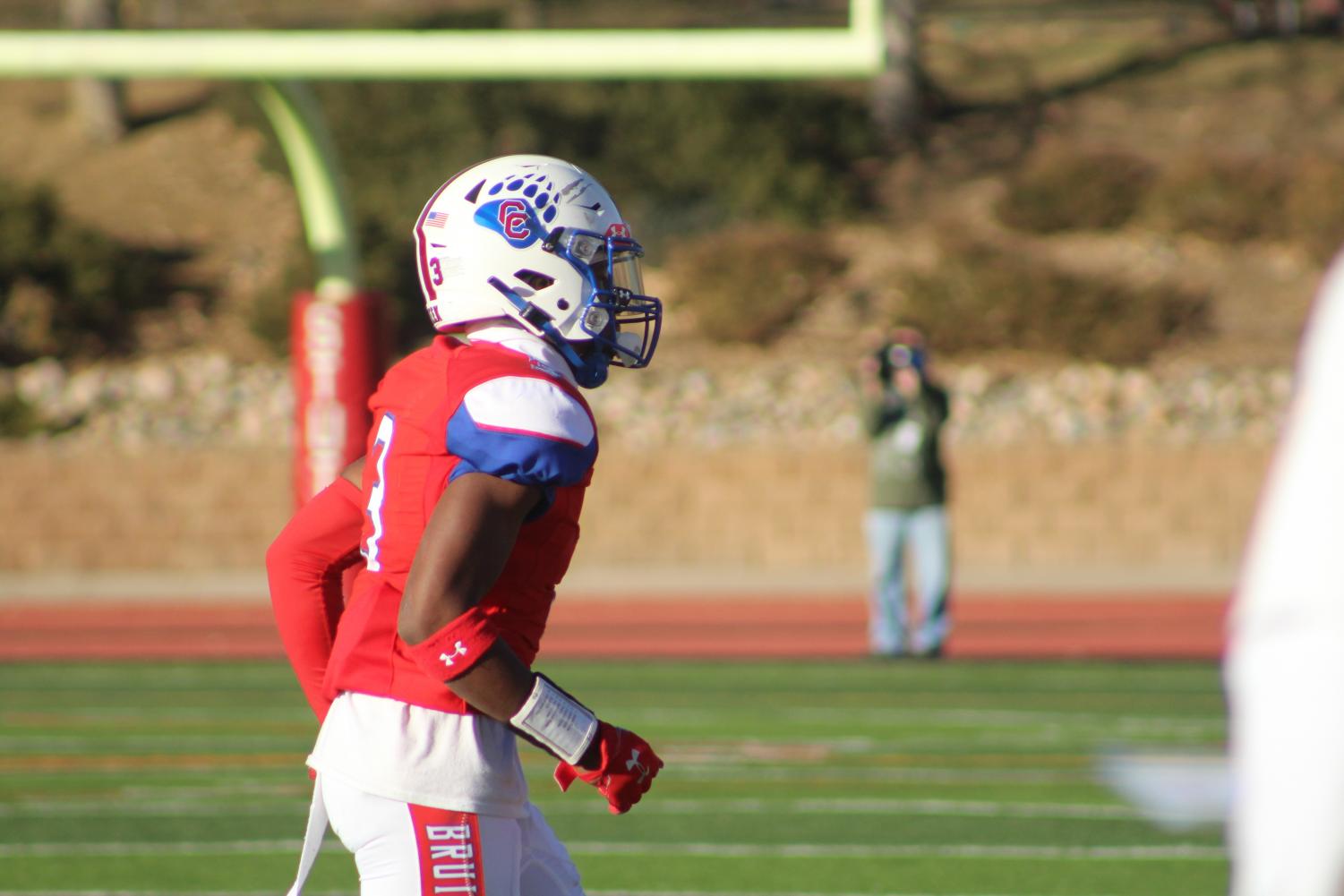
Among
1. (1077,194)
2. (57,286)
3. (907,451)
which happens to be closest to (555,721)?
(907,451)

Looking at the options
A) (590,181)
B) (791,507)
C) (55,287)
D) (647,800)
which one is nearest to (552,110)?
(55,287)

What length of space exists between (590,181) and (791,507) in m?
14.3

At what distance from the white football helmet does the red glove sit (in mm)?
550

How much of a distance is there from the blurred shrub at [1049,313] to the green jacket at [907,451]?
1464 centimetres

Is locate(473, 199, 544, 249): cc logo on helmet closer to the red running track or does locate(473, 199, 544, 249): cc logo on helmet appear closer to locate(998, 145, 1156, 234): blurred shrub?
the red running track

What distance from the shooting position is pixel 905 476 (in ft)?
34.9

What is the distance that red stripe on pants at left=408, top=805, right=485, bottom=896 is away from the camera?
2.71 meters

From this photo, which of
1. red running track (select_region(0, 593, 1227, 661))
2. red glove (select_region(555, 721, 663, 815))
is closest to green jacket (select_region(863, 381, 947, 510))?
red running track (select_region(0, 593, 1227, 661))

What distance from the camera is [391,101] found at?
30516mm

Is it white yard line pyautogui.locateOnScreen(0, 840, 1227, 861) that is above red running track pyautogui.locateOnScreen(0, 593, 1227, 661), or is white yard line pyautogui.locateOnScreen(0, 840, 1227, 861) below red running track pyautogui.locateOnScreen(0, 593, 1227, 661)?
above

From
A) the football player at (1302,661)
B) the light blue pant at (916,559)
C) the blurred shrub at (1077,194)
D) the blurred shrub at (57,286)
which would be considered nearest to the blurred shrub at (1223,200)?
the blurred shrub at (1077,194)

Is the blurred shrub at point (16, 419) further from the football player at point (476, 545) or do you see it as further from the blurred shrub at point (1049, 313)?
the football player at point (476, 545)

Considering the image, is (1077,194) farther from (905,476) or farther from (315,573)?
(315,573)

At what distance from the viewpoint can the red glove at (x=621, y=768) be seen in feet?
9.10
